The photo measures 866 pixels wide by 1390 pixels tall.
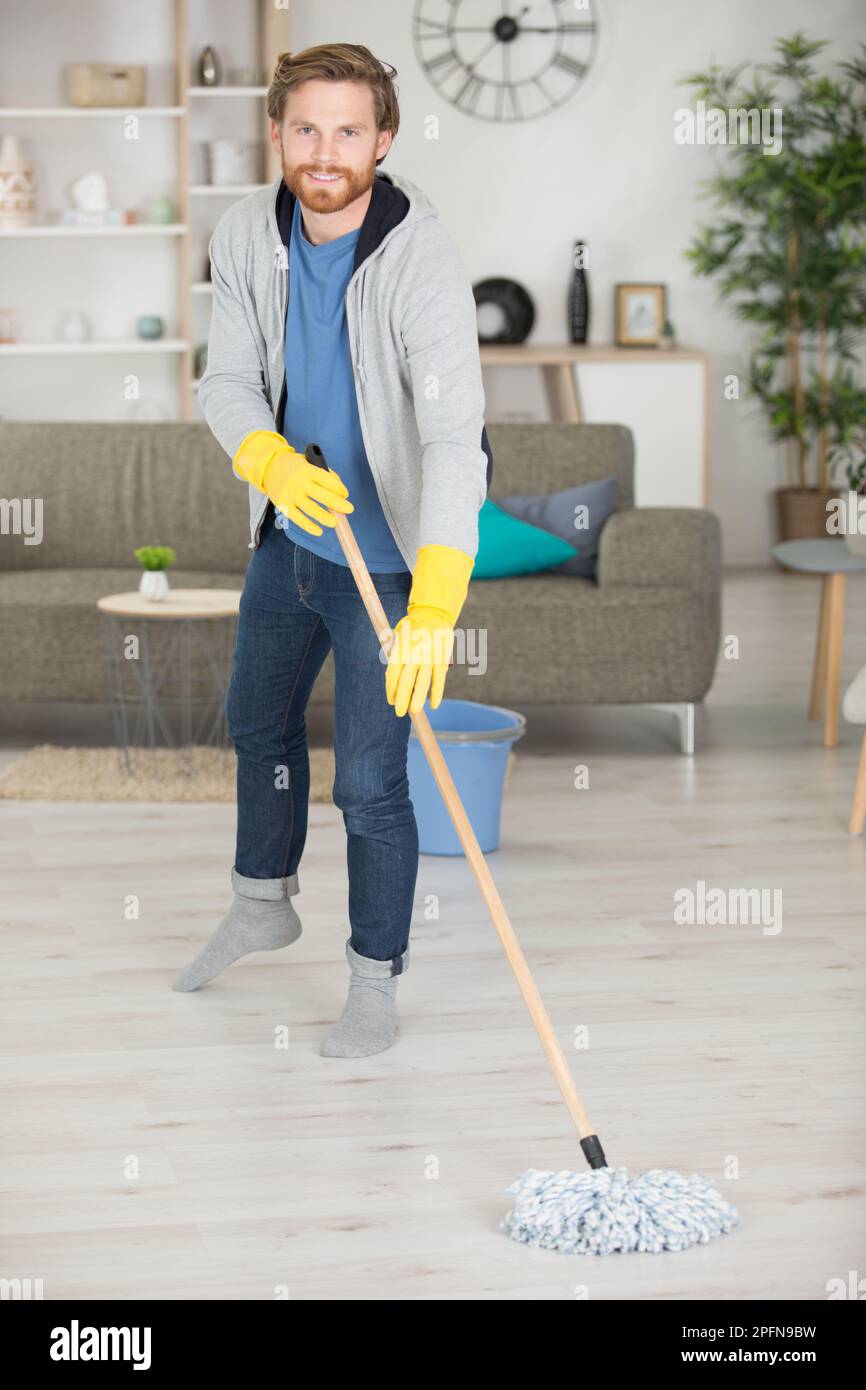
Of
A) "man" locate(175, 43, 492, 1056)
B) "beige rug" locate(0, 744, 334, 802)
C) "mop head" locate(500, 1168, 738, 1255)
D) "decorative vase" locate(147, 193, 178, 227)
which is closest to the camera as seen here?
"mop head" locate(500, 1168, 738, 1255)

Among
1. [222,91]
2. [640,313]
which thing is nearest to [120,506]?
[222,91]

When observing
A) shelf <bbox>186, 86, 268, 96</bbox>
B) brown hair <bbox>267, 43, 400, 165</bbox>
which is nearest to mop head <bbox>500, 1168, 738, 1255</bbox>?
brown hair <bbox>267, 43, 400, 165</bbox>

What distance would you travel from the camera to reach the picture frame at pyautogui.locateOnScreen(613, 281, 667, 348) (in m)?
6.95

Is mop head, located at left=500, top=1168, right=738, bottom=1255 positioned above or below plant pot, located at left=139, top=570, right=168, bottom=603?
below

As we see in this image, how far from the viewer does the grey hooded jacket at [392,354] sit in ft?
7.38

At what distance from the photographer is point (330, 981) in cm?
284

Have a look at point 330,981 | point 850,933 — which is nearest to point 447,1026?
point 330,981

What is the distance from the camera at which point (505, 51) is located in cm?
684

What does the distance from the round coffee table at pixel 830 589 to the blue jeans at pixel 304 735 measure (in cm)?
198

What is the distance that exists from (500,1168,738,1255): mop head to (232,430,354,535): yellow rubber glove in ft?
2.71

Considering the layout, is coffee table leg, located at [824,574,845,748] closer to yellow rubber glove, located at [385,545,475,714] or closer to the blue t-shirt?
the blue t-shirt

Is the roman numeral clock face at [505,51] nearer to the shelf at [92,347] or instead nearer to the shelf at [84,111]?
the shelf at [84,111]

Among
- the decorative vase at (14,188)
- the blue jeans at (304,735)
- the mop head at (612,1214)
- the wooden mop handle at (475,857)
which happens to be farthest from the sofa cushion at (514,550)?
the decorative vase at (14,188)
